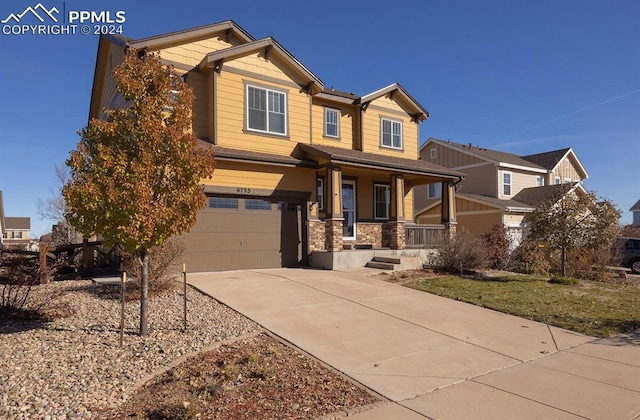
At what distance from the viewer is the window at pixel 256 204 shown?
1428 cm

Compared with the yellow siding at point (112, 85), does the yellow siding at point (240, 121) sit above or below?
below

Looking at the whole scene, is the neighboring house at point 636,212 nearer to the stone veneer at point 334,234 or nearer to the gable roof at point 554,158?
the gable roof at point 554,158

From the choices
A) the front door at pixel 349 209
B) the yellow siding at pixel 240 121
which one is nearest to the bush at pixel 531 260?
the front door at pixel 349 209

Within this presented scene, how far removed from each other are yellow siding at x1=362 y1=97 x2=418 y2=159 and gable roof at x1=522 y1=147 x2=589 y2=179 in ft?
54.6

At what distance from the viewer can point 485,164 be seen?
1113 inches

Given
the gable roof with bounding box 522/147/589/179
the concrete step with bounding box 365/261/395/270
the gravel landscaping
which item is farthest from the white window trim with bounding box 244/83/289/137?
the gable roof with bounding box 522/147/589/179

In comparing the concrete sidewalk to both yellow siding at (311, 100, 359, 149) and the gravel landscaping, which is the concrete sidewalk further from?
yellow siding at (311, 100, 359, 149)

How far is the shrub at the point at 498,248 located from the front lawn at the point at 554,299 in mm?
2483

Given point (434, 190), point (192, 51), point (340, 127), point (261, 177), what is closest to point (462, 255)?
point (340, 127)

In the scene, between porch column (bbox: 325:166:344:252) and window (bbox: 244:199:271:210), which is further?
porch column (bbox: 325:166:344:252)

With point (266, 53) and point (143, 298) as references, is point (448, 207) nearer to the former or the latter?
point (266, 53)

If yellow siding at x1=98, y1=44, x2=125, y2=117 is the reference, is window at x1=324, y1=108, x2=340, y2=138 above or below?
below

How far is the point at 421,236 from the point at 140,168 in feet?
44.0

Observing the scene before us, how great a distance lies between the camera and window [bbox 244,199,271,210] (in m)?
14.3
